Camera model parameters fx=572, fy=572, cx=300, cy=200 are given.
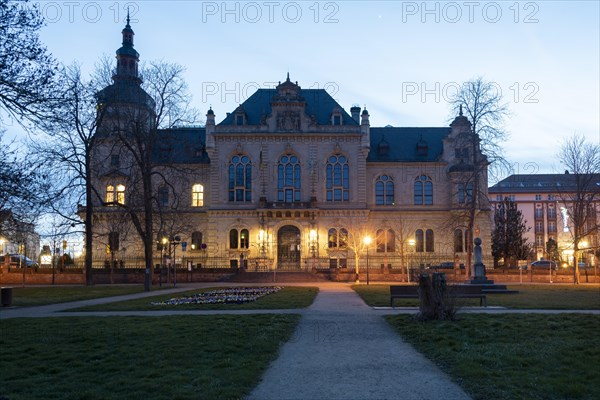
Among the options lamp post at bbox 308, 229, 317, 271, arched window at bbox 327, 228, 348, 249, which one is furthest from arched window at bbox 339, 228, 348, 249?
lamp post at bbox 308, 229, 317, 271

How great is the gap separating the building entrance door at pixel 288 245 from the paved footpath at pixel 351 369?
141 ft

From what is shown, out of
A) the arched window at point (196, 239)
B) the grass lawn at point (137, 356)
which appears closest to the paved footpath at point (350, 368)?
the grass lawn at point (137, 356)

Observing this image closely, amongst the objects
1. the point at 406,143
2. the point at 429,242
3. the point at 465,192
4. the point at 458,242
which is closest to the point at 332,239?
the point at 429,242

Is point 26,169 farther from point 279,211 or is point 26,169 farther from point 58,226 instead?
point 279,211

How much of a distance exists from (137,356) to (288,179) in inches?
1961

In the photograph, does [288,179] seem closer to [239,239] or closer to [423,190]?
[239,239]

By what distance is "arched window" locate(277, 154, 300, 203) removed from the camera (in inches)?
2404

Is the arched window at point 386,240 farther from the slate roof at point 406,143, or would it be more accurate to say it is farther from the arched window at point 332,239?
the slate roof at point 406,143

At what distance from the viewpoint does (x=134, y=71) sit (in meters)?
65.3

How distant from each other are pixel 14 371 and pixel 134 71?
194 feet

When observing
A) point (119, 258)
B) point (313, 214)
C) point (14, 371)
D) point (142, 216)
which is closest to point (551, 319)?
point (14, 371)

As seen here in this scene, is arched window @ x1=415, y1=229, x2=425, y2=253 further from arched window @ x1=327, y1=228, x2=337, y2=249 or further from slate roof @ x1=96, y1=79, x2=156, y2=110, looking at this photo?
slate roof @ x1=96, y1=79, x2=156, y2=110

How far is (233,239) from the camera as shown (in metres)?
60.2

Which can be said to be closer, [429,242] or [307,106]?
[429,242]
